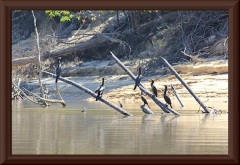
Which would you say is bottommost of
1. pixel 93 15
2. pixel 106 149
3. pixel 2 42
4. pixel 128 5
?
pixel 106 149

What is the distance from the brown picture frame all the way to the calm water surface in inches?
73.5

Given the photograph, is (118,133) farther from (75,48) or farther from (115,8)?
(75,48)

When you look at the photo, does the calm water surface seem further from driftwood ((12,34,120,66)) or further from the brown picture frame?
driftwood ((12,34,120,66))

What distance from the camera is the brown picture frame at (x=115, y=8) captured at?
325 cm

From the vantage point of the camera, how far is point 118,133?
7.11 metres

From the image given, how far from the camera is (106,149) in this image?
555cm

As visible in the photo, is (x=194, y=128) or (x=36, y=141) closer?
(x=36, y=141)

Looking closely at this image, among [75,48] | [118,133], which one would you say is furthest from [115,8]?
[75,48]

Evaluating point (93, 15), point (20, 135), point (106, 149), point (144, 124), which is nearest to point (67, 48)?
point (93, 15)

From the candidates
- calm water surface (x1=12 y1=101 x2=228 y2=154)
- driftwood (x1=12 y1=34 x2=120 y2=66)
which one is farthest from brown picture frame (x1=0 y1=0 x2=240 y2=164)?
driftwood (x1=12 y1=34 x2=120 y2=66)

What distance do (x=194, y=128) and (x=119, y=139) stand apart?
1598 millimetres

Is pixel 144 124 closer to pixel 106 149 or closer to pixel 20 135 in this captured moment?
pixel 20 135

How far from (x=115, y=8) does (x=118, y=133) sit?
3832 millimetres

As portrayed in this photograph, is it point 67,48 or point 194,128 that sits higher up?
point 67,48
